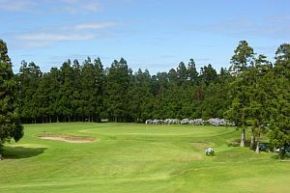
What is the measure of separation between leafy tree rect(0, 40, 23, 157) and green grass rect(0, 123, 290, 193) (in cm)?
245

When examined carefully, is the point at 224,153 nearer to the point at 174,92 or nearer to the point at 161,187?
the point at 161,187

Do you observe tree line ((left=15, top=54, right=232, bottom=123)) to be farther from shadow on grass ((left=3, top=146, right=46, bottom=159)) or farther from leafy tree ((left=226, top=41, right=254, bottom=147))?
shadow on grass ((left=3, top=146, right=46, bottom=159))

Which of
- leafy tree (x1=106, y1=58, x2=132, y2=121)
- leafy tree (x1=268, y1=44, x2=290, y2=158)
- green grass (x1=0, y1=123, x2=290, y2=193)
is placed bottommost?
green grass (x1=0, y1=123, x2=290, y2=193)

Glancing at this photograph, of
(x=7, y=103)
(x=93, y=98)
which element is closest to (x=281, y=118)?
(x=7, y=103)

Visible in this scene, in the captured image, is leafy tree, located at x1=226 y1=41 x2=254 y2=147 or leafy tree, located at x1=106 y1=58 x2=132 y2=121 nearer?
leafy tree, located at x1=226 y1=41 x2=254 y2=147

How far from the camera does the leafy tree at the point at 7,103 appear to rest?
5012 cm

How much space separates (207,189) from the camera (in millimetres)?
28906

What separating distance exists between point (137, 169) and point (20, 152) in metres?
18.0

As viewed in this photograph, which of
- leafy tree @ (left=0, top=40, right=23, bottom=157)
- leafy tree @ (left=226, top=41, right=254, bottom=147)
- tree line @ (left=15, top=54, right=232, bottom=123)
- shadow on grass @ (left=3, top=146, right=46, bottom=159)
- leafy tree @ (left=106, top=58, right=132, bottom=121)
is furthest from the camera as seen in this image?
leafy tree @ (left=106, top=58, right=132, bottom=121)

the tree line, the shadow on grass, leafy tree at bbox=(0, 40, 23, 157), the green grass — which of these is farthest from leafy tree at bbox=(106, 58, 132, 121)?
leafy tree at bbox=(0, 40, 23, 157)

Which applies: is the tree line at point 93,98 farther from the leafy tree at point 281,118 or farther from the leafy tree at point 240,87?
the leafy tree at point 281,118

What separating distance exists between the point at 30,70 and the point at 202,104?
162ft

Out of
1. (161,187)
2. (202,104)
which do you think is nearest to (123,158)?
(161,187)

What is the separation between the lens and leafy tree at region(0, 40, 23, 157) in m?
50.1
